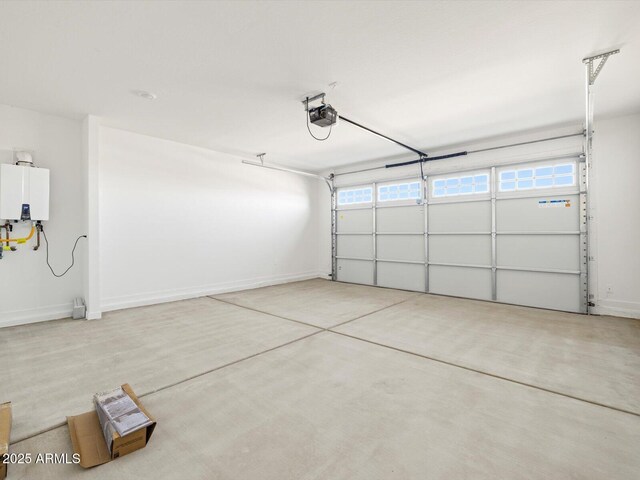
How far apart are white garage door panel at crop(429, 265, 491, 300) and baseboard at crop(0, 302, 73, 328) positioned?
6.38 metres

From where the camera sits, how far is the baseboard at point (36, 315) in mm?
3992

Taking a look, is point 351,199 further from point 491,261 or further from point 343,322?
point 343,322

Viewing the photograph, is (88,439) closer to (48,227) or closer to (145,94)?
(145,94)

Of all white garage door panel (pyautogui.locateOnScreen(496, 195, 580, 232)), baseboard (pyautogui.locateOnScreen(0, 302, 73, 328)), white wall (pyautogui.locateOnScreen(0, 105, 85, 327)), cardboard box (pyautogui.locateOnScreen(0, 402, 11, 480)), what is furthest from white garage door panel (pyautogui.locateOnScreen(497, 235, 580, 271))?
baseboard (pyautogui.locateOnScreen(0, 302, 73, 328))

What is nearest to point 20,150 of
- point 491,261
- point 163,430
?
point 163,430

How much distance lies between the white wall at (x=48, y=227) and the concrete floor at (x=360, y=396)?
0.48m

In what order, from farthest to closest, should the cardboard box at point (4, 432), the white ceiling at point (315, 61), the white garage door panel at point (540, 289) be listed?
the white garage door panel at point (540, 289) < the white ceiling at point (315, 61) < the cardboard box at point (4, 432)

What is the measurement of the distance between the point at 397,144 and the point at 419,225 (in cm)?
182

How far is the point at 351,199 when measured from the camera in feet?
25.7

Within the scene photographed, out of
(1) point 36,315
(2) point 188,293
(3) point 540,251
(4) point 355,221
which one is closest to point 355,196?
(4) point 355,221

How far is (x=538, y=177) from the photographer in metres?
5.16

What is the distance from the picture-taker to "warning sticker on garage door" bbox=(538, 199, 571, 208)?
489cm

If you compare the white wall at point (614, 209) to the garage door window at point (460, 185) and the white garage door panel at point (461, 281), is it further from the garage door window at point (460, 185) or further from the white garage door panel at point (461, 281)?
the white garage door panel at point (461, 281)

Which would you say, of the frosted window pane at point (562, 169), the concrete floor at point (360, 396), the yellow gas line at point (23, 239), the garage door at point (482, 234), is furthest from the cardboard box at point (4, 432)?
the frosted window pane at point (562, 169)
